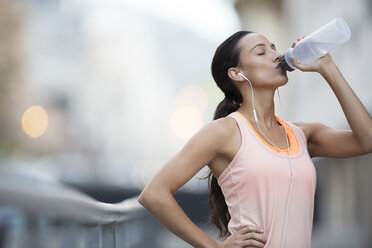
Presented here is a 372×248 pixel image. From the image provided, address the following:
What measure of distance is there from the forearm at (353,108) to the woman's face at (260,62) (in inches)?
7.3

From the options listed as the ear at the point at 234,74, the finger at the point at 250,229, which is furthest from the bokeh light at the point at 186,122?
the finger at the point at 250,229

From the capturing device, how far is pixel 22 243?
175cm

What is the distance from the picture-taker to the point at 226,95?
9.77 feet

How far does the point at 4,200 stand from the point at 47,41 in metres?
53.9

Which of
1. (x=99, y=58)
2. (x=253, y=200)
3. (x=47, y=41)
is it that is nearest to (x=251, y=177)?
(x=253, y=200)

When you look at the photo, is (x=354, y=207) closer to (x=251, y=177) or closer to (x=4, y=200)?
(x=251, y=177)

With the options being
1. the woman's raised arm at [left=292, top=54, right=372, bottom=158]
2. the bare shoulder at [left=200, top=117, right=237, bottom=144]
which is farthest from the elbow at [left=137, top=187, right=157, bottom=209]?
the woman's raised arm at [left=292, top=54, right=372, bottom=158]

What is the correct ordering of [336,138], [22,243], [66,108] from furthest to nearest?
[66,108] → [336,138] → [22,243]

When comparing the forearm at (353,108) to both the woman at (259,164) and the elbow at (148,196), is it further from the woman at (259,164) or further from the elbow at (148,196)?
the elbow at (148,196)

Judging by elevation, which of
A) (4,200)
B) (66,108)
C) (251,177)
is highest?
(4,200)

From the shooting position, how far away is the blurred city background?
9.26 ft

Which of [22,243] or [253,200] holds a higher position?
[22,243]

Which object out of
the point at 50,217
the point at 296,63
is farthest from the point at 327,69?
the point at 50,217

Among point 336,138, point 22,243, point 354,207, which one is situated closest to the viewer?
point 22,243
